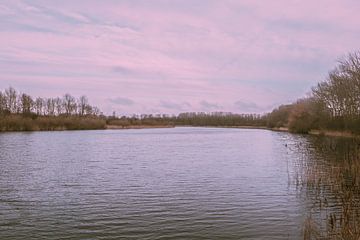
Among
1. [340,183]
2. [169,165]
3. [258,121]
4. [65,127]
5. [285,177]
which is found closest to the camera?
[340,183]

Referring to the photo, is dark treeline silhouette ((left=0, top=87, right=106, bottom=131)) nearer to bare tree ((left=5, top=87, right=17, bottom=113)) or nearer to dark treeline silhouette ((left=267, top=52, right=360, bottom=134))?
bare tree ((left=5, top=87, right=17, bottom=113))

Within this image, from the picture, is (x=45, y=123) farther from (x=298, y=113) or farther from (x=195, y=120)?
(x=195, y=120)

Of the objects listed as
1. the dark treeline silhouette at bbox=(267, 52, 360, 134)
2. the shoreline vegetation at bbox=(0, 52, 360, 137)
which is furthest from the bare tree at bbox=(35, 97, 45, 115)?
the dark treeline silhouette at bbox=(267, 52, 360, 134)

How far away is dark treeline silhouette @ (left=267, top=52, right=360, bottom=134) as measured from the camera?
151 ft

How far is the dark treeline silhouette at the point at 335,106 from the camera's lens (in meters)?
46.0

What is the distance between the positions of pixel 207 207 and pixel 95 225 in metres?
3.89

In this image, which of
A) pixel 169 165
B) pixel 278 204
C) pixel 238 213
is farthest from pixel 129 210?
pixel 169 165

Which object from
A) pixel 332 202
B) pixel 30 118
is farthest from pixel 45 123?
pixel 332 202

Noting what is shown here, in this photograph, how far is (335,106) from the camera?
179 feet

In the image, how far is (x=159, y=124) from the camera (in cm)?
12781

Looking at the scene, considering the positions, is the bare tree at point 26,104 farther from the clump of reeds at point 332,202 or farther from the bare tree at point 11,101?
the clump of reeds at point 332,202

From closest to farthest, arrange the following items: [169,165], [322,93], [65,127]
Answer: [169,165] → [322,93] → [65,127]

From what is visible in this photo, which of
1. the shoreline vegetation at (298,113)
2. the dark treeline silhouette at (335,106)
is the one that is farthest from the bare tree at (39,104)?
the dark treeline silhouette at (335,106)

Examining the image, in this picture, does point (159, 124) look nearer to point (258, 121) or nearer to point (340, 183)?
point (258, 121)
